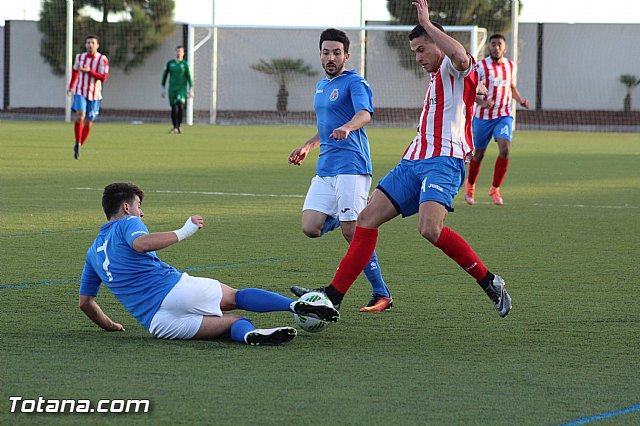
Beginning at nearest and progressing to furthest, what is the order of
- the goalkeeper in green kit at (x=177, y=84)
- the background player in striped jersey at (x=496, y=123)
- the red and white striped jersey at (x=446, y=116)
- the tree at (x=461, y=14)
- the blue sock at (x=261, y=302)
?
the blue sock at (x=261, y=302) → the red and white striped jersey at (x=446, y=116) → the background player in striped jersey at (x=496, y=123) → the goalkeeper in green kit at (x=177, y=84) → the tree at (x=461, y=14)

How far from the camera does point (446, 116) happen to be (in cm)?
704

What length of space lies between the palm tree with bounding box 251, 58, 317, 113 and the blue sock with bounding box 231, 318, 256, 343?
36657 mm

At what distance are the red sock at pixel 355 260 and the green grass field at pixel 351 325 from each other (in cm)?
24

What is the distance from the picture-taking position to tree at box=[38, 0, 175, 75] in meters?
44.8

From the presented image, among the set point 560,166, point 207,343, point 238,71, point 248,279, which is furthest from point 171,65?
point 207,343

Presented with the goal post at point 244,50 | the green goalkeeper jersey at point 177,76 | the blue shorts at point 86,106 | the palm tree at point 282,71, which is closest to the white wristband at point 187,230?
the blue shorts at point 86,106

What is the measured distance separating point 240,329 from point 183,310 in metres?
0.30

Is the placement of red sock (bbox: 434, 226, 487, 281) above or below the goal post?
below

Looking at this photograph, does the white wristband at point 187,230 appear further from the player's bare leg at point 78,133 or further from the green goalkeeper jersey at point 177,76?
the green goalkeeper jersey at point 177,76

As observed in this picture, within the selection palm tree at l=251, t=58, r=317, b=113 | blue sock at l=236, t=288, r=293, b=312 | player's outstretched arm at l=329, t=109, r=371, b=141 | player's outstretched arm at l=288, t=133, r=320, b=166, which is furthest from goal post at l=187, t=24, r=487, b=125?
blue sock at l=236, t=288, r=293, b=312

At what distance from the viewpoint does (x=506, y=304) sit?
6.71 metres

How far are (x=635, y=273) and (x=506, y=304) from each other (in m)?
2.47

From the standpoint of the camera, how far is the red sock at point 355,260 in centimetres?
675

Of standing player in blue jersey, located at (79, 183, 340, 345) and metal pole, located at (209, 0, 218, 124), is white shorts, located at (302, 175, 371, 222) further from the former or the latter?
metal pole, located at (209, 0, 218, 124)
